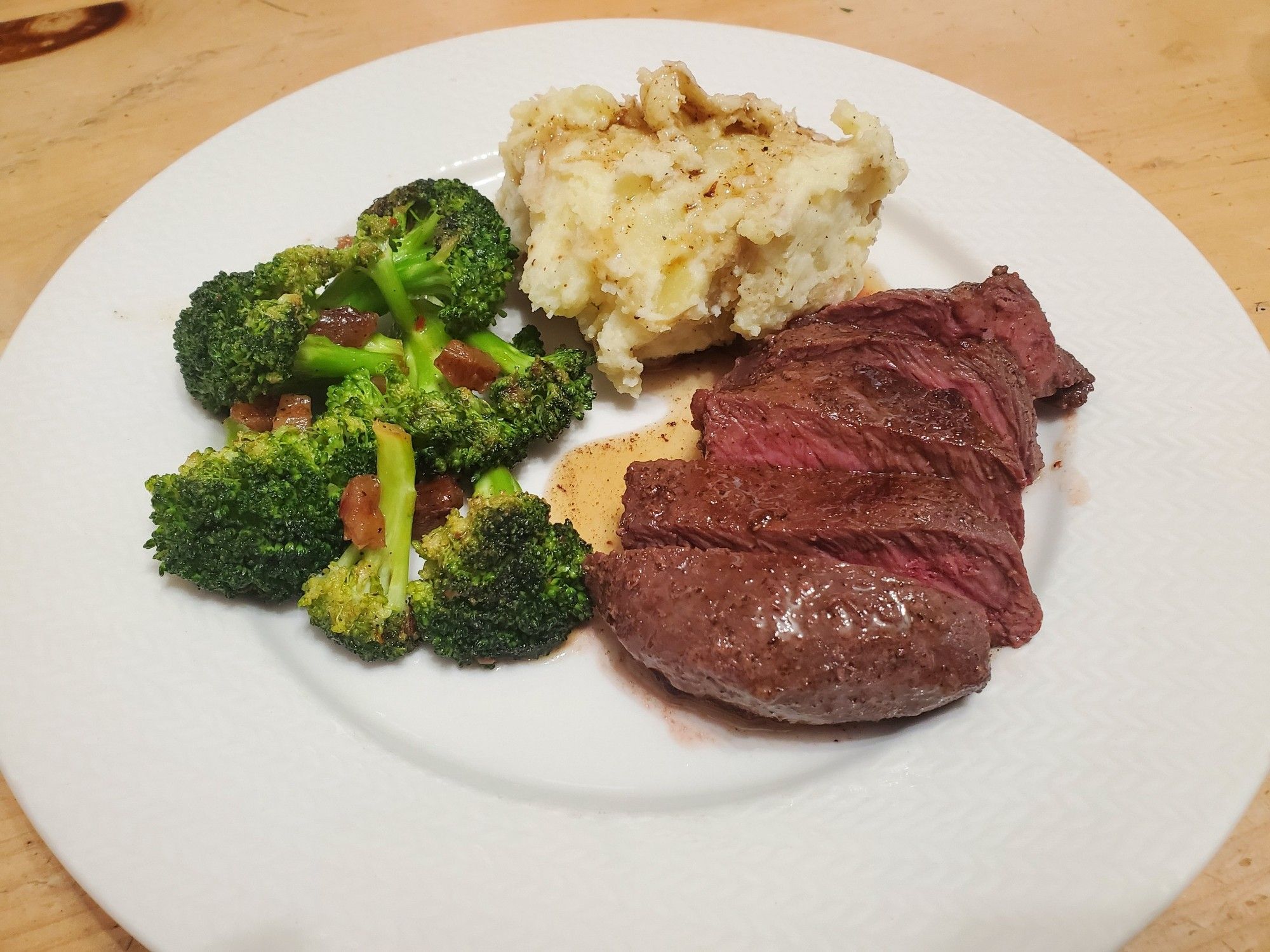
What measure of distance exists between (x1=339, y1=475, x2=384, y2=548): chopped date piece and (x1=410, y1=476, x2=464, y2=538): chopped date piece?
0.73ft

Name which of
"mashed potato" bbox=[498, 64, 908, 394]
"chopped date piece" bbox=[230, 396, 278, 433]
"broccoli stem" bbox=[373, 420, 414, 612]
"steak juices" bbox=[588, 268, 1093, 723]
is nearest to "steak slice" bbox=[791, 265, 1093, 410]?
"steak juices" bbox=[588, 268, 1093, 723]

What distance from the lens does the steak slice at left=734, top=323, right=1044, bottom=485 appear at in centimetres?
348

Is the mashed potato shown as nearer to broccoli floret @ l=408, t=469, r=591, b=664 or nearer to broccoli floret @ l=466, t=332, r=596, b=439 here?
broccoli floret @ l=466, t=332, r=596, b=439

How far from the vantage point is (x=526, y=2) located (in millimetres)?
6227

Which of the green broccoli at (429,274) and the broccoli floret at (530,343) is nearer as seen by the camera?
the green broccoli at (429,274)

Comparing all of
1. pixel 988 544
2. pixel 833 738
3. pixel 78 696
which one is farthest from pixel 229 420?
pixel 988 544

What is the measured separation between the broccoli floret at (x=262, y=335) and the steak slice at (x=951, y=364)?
197 centimetres

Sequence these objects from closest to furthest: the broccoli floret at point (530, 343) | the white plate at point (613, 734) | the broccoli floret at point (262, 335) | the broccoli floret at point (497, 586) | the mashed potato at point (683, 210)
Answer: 1. the white plate at point (613, 734)
2. the broccoli floret at point (497, 586)
3. the broccoli floret at point (262, 335)
4. the mashed potato at point (683, 210)
5. the broccoli floret at point (530, 343)

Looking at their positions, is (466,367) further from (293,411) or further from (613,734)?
(613,734)

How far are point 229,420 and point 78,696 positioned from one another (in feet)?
4.09

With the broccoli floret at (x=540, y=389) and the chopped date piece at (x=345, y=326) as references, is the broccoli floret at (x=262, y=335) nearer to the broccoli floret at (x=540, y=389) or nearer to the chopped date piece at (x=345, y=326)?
the chopped date piece at (x=345, y=326)

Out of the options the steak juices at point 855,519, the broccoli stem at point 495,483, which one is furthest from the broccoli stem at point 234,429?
the steak juices at point 855,519

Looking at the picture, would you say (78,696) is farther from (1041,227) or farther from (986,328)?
(1041,227)

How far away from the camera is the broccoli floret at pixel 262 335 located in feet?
11.3
